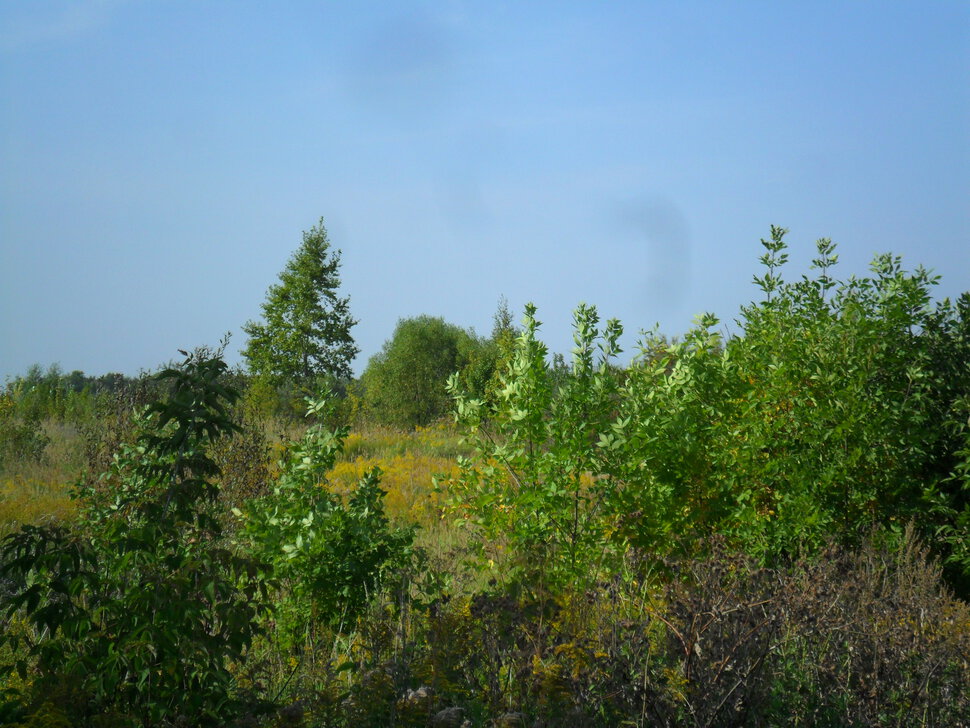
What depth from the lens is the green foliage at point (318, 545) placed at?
4918mm

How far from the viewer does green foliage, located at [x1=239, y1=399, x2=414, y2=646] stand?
4918 millimetres

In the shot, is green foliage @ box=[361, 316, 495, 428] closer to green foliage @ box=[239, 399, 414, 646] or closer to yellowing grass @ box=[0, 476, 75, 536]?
yellowing grass @ box=[0, 476, 75, 536]

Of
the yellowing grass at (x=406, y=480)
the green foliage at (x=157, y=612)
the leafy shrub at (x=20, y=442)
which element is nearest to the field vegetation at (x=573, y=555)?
the green foliage at (x=157, y=612)

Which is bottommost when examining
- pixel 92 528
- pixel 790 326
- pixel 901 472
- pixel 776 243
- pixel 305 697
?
pixel 305 697

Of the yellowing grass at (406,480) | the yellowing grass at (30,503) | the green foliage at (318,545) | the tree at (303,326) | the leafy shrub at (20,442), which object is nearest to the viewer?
the green foliage at (318,545)

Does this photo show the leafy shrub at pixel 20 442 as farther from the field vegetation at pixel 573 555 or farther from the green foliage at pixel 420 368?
the green foliage at pixel 420 368

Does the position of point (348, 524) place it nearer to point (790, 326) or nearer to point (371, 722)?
point (371, 722)

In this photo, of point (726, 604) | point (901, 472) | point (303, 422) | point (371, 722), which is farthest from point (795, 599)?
point (303, 422)

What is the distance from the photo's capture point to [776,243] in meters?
6.92

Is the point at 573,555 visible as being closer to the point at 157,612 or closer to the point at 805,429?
the point at 805,429

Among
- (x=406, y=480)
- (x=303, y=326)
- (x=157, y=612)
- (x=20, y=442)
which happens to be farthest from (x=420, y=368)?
(x=157, y=612)

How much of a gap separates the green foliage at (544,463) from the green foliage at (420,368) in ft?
77.8

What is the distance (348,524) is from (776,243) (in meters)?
4.27

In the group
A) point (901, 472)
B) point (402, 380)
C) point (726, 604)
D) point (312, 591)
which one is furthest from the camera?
point (402, 380)
